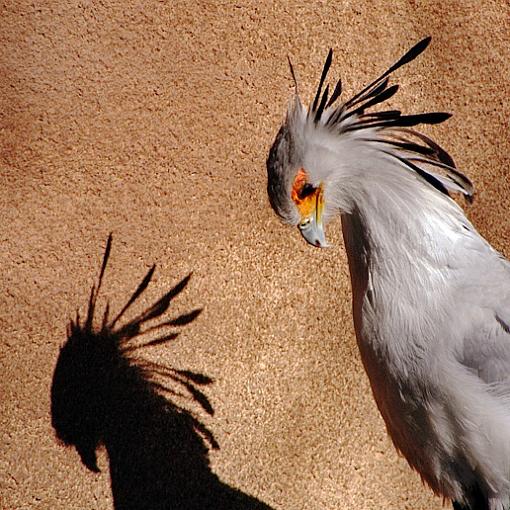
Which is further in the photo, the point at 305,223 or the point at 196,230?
the point at 196,230

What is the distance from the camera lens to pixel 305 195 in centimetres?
182

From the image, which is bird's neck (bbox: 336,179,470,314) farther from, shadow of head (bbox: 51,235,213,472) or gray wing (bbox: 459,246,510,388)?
shadow of head (bbox: 51,235,213,472)

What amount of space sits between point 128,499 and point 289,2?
61.1 inches

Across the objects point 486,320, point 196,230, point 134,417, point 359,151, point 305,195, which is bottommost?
point 134,417

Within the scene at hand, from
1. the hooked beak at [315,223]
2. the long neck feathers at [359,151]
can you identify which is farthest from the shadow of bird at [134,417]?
the long neck feathers at [359,151]

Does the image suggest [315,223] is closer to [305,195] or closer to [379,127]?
[305,195]

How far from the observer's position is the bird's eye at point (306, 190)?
180 cm

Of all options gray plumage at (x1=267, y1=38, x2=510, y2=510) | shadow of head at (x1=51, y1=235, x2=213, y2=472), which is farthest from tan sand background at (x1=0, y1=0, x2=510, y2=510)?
gray plumage at (x1=267, y1=38, x2=510, y2=510)

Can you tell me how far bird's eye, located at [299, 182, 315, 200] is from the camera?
180 cm

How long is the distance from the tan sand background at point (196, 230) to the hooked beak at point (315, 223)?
0.66 metres

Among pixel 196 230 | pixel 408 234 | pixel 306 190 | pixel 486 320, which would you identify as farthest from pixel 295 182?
pixel 196 230

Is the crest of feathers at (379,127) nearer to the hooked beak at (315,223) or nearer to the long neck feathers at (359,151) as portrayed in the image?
the long neck feathers at (359,151)

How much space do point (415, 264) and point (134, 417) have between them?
3.32ft

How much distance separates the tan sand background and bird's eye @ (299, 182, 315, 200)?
707 mm
